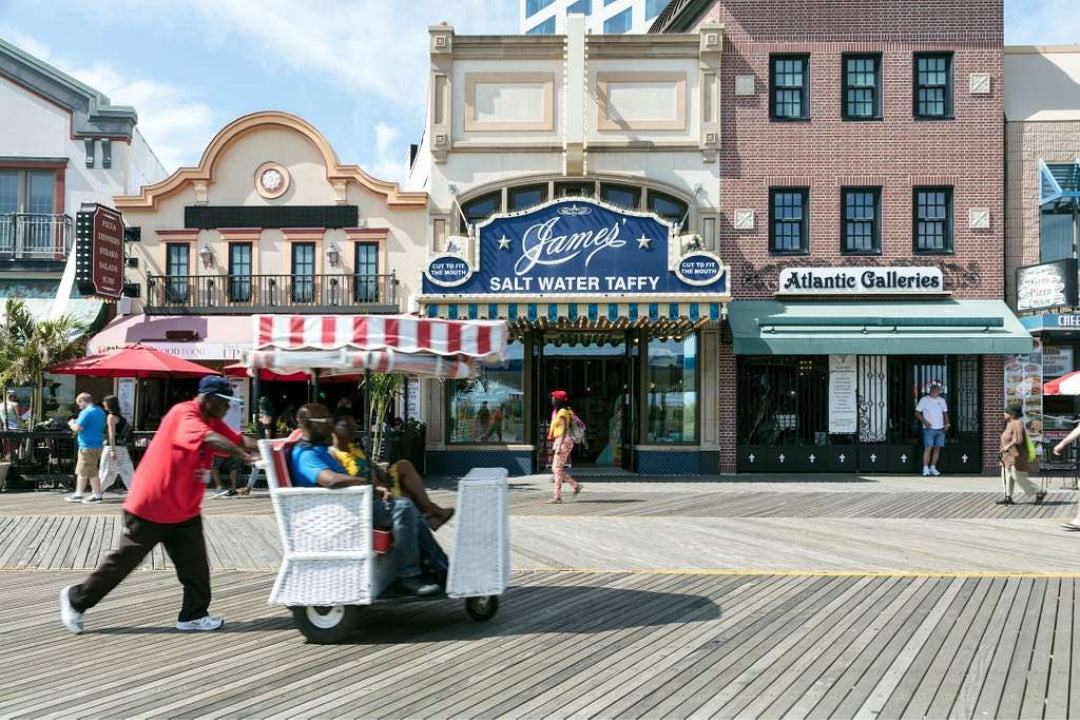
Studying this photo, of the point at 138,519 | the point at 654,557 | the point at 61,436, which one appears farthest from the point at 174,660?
the point at 61,436

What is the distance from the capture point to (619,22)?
171 ft

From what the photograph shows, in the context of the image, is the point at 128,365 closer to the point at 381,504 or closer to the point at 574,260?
the point at 574,260

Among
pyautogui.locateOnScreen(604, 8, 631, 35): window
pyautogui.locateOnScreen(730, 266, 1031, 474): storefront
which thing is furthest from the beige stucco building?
pyautogui.locateOnScreen(604, 8, 631, 35): window

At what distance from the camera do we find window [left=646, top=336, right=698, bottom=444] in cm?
1933

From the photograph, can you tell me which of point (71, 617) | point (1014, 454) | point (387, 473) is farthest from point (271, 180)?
point (1014, 454)

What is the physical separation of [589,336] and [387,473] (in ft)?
42.9

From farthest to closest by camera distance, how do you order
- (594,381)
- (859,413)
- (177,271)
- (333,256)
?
(177,271)
(333,256)
(594,381)
(859,413)

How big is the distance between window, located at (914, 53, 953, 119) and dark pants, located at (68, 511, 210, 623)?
1812 cm

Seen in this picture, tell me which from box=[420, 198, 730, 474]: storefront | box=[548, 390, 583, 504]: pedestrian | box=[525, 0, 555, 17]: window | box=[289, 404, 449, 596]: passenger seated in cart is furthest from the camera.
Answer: box=[525, 0, 555, 17]: window

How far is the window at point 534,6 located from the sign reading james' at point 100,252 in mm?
42947

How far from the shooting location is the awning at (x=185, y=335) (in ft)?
63.9

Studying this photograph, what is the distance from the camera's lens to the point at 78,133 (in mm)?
21484

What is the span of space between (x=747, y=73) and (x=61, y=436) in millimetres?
15327

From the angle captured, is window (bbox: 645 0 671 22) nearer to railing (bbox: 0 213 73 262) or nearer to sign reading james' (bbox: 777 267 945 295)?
sign reading james' (bbox: 777 267 945 295)
